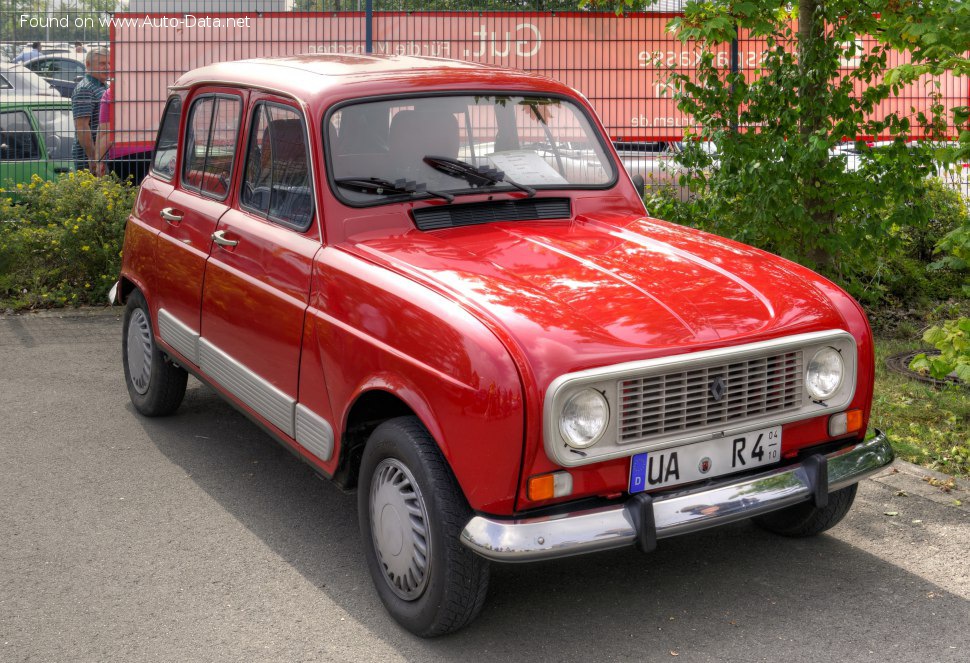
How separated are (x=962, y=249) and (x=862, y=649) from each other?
2.36 metres

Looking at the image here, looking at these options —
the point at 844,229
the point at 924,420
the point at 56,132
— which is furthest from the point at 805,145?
the point at 56,132

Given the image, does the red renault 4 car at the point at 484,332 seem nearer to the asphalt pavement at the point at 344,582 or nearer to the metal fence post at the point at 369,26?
the asphalt pavement at the point at 344,582

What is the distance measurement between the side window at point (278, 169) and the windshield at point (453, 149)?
0.17 m

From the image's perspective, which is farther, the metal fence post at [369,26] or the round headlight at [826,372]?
the metal fence post at [369,26]

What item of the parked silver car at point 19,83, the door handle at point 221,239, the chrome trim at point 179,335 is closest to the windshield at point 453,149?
the door handle at point 221,239

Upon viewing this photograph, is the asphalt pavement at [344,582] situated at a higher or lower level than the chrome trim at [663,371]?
lower

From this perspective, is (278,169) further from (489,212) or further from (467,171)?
(489,212)

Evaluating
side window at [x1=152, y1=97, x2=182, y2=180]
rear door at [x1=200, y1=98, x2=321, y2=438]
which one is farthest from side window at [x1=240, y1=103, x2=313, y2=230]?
side window at [x1=152, y1=97, x2=182, y2=180]

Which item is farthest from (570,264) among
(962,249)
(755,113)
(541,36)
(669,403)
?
(541,36)

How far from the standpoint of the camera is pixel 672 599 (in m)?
4.23

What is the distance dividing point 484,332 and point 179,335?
266cm

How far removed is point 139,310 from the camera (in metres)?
6.42

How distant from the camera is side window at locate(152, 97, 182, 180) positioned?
20.3 feet

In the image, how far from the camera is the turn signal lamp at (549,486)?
11.6 feet
